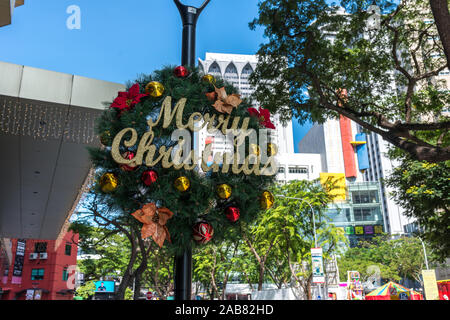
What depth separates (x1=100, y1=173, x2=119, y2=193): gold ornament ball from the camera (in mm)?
2055

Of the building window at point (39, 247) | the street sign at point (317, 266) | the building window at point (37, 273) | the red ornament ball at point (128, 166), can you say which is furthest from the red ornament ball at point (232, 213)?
the building window at point (37, 273)

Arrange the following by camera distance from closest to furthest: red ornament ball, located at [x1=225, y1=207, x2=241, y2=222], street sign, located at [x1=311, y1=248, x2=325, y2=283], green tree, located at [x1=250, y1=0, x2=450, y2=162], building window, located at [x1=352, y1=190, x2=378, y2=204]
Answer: red ornament ball, located at [x1=225, y1=207, x2=241, y2=222], green tree, located at [x1=250, y1=0, x2=450, y2=162], street sign, located at [x1=311, y1=248, x2=325, y2=283], building window, located at [x1=352, y1=190, x2=378, y2=204]

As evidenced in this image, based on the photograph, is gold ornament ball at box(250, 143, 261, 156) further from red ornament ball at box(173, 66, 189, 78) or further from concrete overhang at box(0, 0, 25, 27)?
concrete overhang at box(0, 0, 25, 27)

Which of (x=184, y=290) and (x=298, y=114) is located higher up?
(x=298, y=114)

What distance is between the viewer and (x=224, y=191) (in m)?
2.11

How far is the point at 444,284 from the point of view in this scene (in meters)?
27.0

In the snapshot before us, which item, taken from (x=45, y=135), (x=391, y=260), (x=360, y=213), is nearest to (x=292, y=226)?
(x=45, y=135)

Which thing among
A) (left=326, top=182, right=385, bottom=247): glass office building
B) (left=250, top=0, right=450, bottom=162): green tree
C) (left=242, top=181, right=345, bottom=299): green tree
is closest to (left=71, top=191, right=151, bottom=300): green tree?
(left=250, top=0, right=450, bottom=162): green tree

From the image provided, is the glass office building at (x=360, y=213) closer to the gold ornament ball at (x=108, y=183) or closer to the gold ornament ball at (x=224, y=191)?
the gold ornament ball at (x=224, y=191)

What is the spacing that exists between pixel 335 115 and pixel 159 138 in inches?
223

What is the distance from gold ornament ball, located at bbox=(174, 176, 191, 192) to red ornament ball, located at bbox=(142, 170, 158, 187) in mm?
124

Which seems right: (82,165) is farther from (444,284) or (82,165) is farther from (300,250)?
(444,284)

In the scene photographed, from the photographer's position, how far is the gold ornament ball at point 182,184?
6.61 feet
